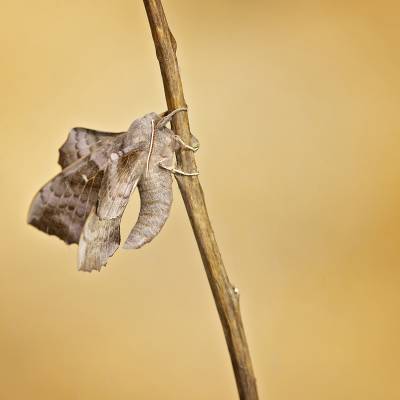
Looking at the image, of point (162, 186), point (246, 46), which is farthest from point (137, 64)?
point (162, 186)

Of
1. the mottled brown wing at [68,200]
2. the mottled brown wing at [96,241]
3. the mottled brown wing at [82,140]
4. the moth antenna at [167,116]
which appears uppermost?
the moth antenna at [167,116]

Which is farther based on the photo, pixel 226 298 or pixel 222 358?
pixel 222 358

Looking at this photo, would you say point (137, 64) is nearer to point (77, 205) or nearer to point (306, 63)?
point (306, 63)

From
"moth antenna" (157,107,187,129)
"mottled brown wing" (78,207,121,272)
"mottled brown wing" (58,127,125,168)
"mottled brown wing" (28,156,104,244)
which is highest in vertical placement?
"moth antenna" (157,107,187,129)

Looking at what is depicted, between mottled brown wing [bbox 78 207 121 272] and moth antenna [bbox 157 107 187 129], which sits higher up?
moth antenna [bbox 157 107 187 129]

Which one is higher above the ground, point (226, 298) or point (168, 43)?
point (168, 43)
